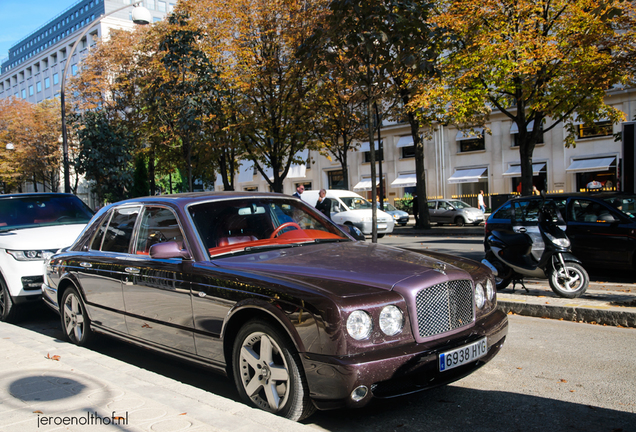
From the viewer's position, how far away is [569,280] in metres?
7.53

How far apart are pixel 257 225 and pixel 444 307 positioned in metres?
1.91

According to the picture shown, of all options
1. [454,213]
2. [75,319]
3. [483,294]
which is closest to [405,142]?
[454,213]

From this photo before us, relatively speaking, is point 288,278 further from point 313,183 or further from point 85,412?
point 313,183

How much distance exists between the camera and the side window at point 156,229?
4.50 metres

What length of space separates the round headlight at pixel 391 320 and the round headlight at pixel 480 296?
88cm

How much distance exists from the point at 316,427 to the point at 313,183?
45762mm

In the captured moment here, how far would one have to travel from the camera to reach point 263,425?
294cm

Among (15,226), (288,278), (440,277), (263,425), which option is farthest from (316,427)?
(15,226)

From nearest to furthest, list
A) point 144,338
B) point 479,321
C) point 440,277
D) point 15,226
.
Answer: point 440,277 < point 479,321 < point 144,338 < point 15,226

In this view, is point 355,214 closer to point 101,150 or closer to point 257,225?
point 257,225

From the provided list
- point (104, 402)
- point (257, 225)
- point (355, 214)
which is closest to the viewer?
point (104, 402)

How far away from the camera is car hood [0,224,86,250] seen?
7207mm

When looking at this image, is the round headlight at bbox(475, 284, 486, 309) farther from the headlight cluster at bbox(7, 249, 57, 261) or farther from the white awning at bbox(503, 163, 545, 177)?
the white awning at bbox(503, 163, 545, 177)

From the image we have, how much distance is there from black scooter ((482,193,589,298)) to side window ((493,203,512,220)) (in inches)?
94.8
